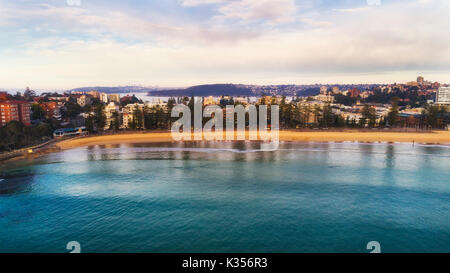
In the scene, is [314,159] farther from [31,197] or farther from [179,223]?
[31,197]

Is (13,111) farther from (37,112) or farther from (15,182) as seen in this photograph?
(15,182)

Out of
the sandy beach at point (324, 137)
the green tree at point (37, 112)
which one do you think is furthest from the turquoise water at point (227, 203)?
the green tree at point (37, 112)

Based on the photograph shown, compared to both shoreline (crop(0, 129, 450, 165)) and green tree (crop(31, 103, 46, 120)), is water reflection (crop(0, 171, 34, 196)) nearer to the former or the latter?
shoreline (crop(0, 129, 450, 165))

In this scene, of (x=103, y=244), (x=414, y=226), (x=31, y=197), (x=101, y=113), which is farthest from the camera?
(x=101, y=113)

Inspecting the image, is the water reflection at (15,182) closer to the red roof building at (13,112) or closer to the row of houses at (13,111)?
the red roof building at (13,112)

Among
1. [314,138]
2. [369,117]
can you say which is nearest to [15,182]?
[314,138]

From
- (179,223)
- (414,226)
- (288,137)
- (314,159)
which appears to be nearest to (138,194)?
(179,223)
